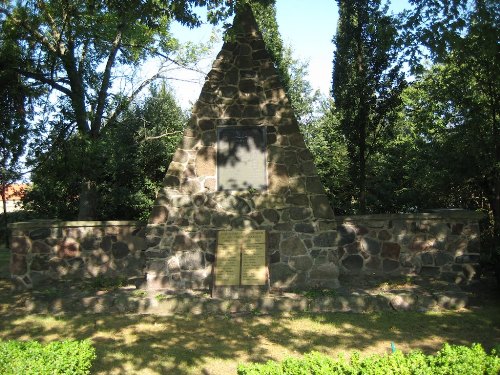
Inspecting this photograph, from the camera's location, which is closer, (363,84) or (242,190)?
(242,190)

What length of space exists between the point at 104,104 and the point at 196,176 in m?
6.38

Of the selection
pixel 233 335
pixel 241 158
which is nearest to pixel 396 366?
pixel 233 335

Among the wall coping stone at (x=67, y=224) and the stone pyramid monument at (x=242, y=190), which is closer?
the stone pyramid monument at (x=242, y=190)

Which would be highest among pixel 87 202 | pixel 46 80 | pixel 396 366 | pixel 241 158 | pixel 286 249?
pixel 46 80

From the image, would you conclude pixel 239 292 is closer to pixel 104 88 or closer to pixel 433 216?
pixel 433 216

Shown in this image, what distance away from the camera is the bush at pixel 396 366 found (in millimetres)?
3539

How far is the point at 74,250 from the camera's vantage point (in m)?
9.49

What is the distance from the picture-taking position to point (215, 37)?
760 inches

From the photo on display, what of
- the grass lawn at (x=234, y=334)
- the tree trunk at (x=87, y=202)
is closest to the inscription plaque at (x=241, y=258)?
the grass lawn at (x=234, y=334)

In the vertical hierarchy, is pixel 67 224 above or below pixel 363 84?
below

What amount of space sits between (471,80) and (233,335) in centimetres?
902

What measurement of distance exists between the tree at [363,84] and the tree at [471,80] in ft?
4.35

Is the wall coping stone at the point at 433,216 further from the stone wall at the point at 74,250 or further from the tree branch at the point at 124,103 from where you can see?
the tree branch at the point at 124,103

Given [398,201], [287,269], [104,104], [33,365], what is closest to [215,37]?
[104,104]
